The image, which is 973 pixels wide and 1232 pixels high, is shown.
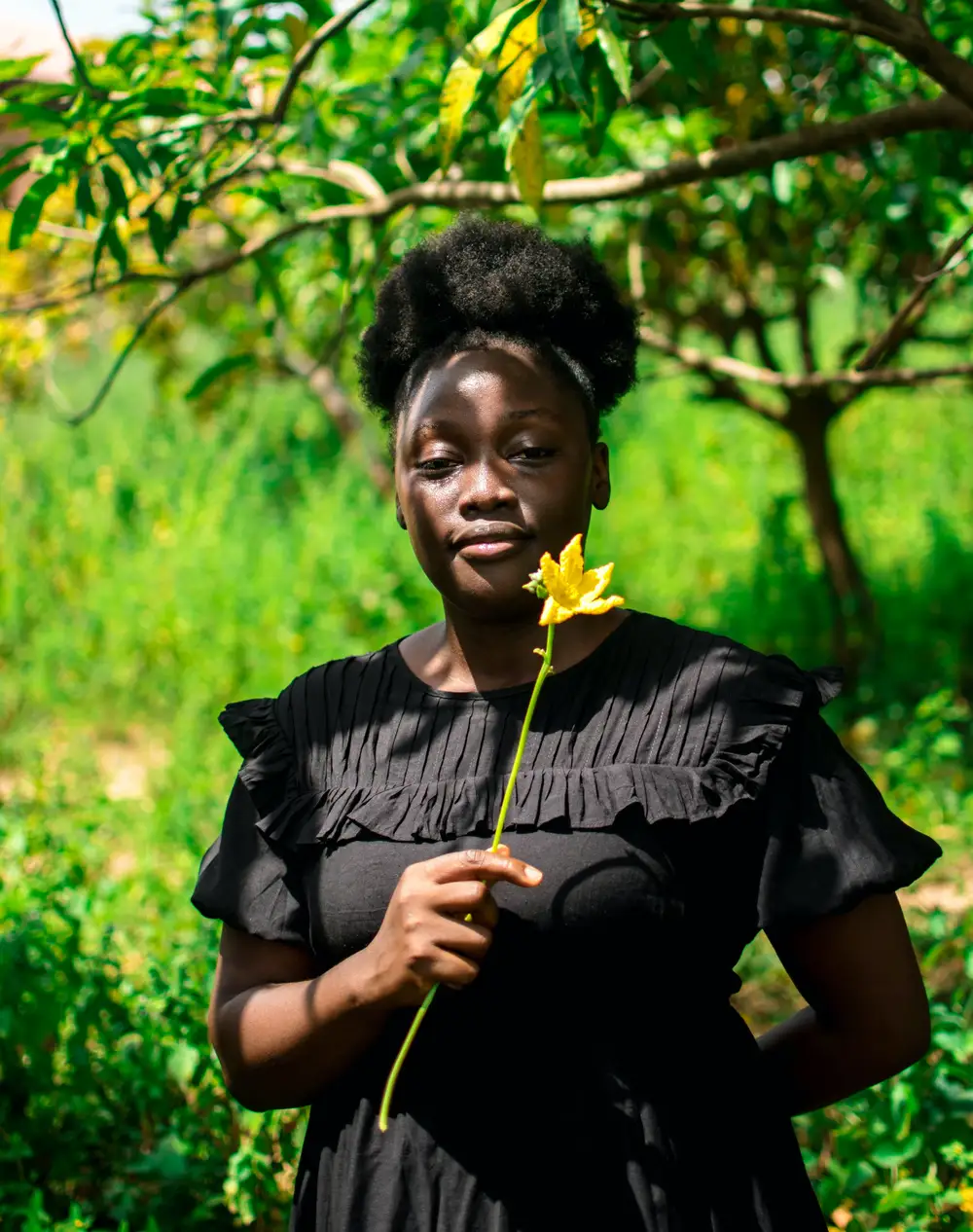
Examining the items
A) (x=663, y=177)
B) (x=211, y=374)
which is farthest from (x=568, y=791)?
(x=211, y=374)

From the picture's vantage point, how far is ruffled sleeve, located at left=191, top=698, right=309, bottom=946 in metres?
1.54

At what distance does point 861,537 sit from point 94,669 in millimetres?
3409

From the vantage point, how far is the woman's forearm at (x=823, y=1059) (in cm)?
152

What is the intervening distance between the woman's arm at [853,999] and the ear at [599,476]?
517 mm

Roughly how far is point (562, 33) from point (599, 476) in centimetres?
54

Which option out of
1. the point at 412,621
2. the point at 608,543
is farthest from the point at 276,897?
the point at 608,543

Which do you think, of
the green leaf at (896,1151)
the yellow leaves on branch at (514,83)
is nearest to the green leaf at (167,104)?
the yellow leaves on branch at (514,83)

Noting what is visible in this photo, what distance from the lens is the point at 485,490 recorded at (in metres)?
1.50

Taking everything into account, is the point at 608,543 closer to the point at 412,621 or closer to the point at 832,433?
the point at 412,621

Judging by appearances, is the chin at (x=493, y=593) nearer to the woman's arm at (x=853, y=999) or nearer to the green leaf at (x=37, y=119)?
the woman's arm at (x=853, y=999)

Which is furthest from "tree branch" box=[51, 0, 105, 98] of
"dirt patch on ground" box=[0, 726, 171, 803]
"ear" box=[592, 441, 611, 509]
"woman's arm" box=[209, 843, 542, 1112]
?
"dirt patch on ground" box=[0, 726, 171, 803]

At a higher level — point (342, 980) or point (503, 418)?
point (503, 418)

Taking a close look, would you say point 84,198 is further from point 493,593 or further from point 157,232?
point 493,593

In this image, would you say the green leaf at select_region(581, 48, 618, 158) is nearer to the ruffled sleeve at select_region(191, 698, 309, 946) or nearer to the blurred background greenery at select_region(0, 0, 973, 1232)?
the blurred background greenery at select_region(0, 0, 973, 1232)
